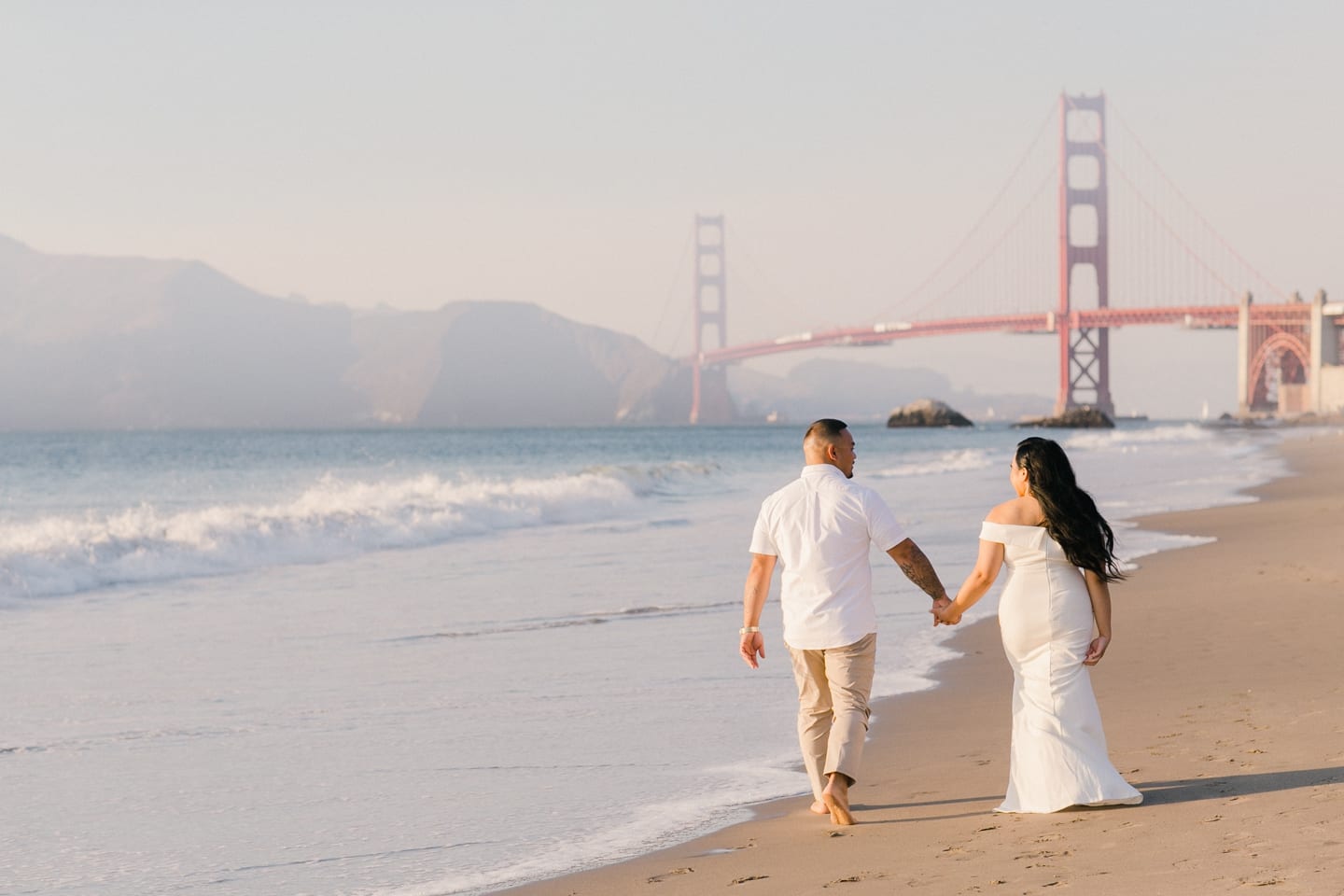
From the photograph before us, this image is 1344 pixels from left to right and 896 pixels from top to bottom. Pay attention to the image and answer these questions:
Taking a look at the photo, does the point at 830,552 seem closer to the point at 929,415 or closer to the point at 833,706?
the point at 833,706

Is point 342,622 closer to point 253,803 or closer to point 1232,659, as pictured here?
point 253,803

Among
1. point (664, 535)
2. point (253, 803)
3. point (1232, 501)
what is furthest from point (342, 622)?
point (1232, 501)

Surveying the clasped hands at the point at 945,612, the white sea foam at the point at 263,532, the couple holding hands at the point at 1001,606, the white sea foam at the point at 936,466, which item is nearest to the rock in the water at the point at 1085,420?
the white sea foam at the point at 936,466

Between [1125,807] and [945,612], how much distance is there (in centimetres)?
69

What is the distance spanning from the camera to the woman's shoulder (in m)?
3.75

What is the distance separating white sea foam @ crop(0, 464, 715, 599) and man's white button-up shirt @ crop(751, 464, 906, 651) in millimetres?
7956

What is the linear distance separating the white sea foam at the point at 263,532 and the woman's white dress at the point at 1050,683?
846 cm

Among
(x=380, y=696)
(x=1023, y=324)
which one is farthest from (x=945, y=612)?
(x=1023, y=324)

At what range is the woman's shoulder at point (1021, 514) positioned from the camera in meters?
3.75

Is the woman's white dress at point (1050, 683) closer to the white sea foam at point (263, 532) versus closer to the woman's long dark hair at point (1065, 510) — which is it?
the woman's long dark hair at point (1065, 510)

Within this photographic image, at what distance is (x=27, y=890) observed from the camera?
3361 mm

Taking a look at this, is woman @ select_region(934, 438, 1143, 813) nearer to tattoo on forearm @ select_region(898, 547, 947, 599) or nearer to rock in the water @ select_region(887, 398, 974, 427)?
tattoo on forearm @ select_region(898, 547, 947, 599)

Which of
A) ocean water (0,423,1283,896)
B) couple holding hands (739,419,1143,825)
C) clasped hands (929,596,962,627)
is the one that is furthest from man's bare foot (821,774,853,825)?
clasped hands (929,596,962,627)

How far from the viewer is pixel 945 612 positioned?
3.96m
